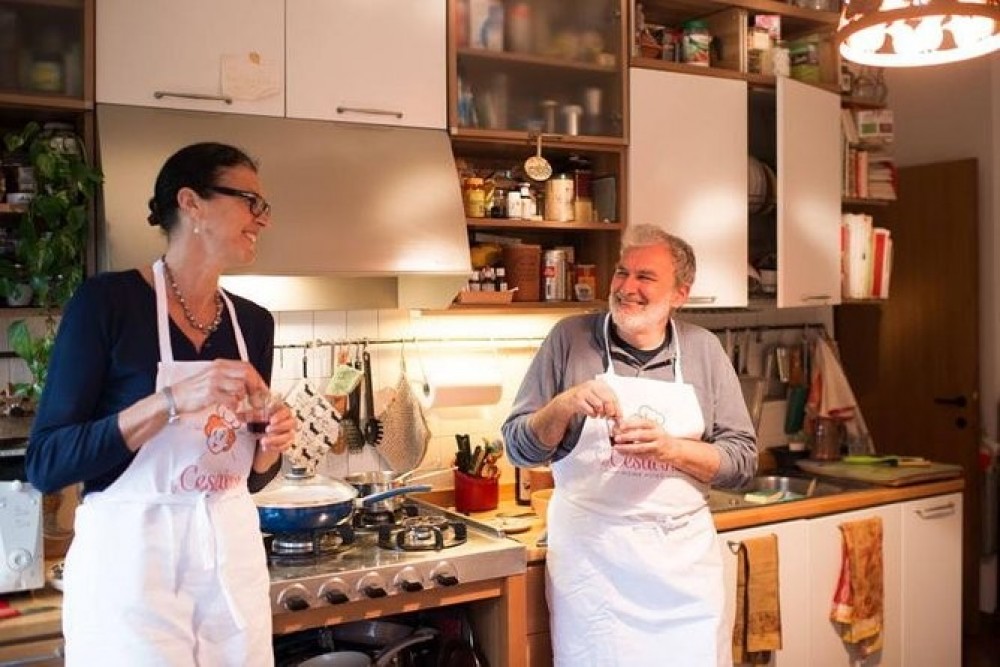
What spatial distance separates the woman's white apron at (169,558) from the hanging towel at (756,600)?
5.06 ft

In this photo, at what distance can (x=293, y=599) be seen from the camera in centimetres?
213

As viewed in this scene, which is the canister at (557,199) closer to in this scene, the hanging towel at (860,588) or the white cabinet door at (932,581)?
the hanging towel at (860,588)

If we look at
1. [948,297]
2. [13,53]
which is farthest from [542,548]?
[948,297]

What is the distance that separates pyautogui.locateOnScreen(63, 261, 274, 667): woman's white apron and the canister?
4.82 ft

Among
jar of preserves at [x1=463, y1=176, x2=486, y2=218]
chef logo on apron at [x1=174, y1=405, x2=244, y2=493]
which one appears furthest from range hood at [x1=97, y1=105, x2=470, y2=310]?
chef logo on apron at [x1=174, y1=405, x2=244, y2=493]

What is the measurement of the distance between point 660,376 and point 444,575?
0.67 metres

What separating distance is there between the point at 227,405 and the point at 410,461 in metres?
1.38

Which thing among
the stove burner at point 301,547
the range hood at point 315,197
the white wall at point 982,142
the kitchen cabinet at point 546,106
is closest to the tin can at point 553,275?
the kitchen cabinet at point 546,106

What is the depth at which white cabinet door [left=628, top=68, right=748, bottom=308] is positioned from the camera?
3.00 metres

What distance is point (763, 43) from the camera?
3.32 metres

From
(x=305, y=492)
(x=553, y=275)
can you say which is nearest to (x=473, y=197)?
(x=553, y=275)

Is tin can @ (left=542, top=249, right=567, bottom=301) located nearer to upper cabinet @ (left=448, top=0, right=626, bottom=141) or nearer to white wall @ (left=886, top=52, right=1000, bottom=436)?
upper cabinet @ (left=448, top=0, right=626, bottom=141)

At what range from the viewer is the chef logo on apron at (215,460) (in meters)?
1.66

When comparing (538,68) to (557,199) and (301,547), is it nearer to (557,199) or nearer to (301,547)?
(557,199)
